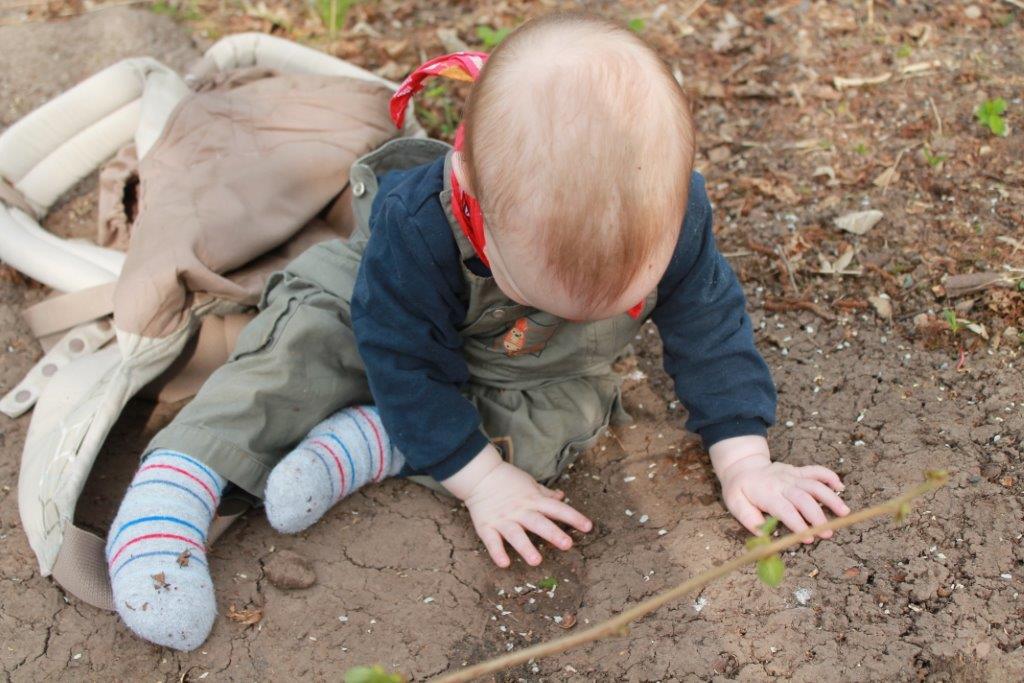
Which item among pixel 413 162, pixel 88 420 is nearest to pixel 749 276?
pixel 413 162

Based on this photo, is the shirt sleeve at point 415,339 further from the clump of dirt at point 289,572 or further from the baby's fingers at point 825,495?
the baby's fingers at point 825,495

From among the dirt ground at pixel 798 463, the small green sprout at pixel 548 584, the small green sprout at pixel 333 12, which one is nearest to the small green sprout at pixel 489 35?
the dirt ground at pixel 798 463

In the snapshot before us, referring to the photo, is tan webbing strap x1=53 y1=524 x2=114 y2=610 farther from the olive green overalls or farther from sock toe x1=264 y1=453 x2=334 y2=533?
sock toe x1=264 y1=453 x2=334 y2=533

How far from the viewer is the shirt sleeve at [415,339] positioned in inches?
75.7

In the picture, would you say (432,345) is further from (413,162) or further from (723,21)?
(723,21)

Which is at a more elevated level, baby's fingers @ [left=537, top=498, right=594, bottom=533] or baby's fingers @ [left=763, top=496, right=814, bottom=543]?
baby's fingers @ [left=763, top=496, right=814, bottom=543]

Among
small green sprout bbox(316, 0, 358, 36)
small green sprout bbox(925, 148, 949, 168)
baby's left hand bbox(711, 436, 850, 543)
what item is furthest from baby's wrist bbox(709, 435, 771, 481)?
small green sprout bbox(316, 0, 358, 36)

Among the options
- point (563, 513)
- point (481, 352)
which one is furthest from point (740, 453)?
point (481, 352)

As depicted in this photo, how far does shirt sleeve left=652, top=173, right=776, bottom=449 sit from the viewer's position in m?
2.06

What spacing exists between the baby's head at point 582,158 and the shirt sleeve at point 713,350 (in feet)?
1.65

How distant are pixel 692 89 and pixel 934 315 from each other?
1253mm

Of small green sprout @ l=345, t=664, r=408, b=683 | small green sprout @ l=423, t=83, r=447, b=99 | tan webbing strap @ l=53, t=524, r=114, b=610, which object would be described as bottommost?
tan webbing strap @ l=53, t=524, r=114, b=610

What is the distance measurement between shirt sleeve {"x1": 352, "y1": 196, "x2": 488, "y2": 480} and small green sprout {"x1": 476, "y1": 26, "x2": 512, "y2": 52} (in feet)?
5.07

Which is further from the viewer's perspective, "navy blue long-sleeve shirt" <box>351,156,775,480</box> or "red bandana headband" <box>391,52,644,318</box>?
"navy blue long-sleeve shirt" <box>351,156,775,480</box>
